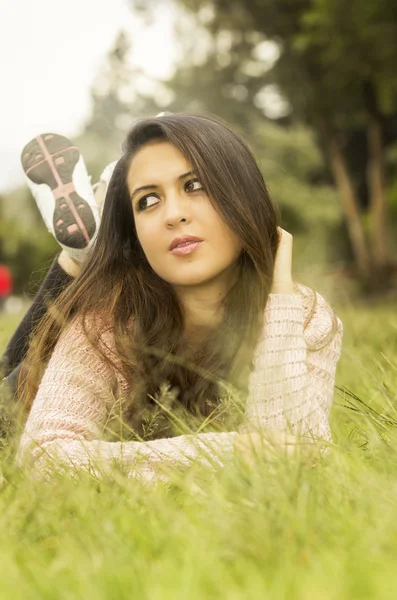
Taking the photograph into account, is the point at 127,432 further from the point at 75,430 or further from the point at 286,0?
the point at 286,0

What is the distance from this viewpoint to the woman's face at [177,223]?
2455 mm

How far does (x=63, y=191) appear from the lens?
3057 millimetres

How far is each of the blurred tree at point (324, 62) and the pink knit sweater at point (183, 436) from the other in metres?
6.53

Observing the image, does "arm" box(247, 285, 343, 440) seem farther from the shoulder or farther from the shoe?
the shoe

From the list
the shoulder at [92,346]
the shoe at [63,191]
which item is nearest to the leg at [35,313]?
the shoe at [63,191]

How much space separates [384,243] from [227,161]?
1222cm

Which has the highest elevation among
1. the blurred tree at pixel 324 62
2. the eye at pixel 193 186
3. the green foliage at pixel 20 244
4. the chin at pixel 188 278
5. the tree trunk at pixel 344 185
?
the eye at pixel 193 186

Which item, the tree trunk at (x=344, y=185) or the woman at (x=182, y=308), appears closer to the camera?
the woman at (x=182, y=308)

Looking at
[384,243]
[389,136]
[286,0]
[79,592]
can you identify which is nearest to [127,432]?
[79,592]

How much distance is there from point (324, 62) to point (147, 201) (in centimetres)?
928

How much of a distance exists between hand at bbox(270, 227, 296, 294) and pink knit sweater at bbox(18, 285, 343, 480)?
7cm

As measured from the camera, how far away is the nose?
244 cm

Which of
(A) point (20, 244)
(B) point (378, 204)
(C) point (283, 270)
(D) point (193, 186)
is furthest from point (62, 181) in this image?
(A) point (20, 244)

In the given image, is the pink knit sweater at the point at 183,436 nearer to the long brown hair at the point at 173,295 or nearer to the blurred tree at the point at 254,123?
the long brown hair at the point at 173,295
